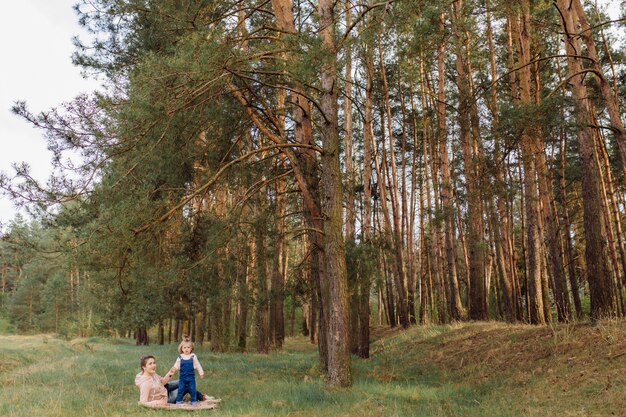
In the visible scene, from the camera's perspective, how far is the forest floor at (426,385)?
20.8 ft

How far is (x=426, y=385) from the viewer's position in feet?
29.4

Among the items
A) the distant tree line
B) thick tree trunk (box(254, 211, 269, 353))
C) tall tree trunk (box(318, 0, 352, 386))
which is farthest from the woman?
thick tree trunk (box(254, 211, 269, 353))

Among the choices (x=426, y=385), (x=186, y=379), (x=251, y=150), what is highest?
(x=251, y=150)

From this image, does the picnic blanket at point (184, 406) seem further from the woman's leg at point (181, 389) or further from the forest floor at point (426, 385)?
the woman's leg at point (181, 389)

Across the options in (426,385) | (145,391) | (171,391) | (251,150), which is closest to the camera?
(145,391)

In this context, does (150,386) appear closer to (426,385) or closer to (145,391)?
(145,391)

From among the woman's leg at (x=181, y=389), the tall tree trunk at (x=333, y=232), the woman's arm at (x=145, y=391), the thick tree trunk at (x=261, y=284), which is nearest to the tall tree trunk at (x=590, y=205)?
the tall tree trunk at (x=333, y=232)

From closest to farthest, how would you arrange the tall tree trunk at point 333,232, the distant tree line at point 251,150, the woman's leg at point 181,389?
the woman's leg at point 181,389 → the distant tree line at point 251,150 → the tall tree trunk at point 333,232

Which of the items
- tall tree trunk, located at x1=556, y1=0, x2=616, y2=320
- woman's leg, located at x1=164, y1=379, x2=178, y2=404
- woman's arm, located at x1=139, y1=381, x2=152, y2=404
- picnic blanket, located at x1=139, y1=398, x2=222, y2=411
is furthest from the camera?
tall tree trunk, located at x1=556, y1=0, x2=616, y2=320

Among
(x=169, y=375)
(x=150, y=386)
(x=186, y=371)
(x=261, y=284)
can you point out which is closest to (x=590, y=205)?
(x=261, y=284)

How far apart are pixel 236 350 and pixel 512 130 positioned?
14.4 meters

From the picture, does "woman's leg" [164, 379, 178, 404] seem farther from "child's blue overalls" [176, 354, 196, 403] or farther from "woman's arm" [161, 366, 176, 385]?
"child's blue overalls" [176, 354, 196, 403]

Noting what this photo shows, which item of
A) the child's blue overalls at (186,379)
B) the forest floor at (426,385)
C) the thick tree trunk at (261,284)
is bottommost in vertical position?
the forest floor at (426,385)

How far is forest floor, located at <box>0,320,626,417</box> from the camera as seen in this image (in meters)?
6.34
